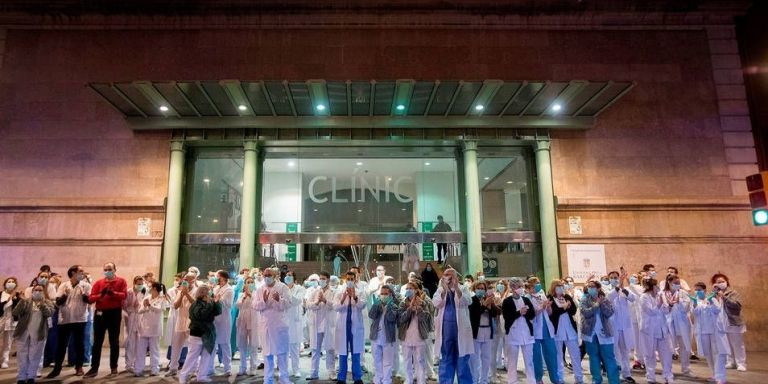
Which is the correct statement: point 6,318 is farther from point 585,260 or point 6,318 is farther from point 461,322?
point 585,260

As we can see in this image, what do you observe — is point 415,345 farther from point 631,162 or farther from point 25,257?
point 25,257

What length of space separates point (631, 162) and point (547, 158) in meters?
2.96

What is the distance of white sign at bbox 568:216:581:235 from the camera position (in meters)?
15.8

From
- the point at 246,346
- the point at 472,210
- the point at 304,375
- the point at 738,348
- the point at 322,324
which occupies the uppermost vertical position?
the point at 472,210

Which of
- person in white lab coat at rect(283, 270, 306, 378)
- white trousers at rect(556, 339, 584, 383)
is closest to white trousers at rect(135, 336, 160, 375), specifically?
person in white lab coat at rect(283, 270, 306, 378)

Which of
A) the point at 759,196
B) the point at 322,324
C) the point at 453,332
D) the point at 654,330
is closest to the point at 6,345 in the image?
the point at 322,324

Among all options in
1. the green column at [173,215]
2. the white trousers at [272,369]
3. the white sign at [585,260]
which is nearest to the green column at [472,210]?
the white sign at [585,260]

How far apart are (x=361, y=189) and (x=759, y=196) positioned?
11.3m

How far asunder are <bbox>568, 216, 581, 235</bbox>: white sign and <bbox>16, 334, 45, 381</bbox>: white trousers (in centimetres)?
1486

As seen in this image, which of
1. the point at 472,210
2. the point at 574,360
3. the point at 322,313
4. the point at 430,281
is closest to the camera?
the point at 574,360

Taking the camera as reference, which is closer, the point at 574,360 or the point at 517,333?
the point at 517,333

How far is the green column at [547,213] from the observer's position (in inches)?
616

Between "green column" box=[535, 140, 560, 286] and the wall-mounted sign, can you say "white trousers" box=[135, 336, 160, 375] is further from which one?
"green column" box=[535, 140, 560, 286]

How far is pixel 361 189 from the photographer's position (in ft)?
55.3
